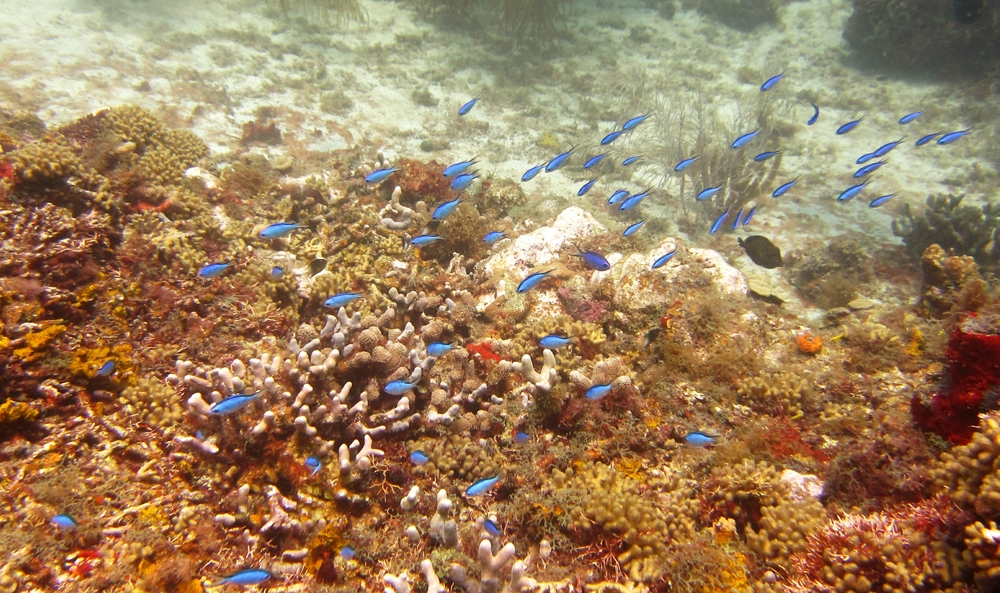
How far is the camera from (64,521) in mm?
2928

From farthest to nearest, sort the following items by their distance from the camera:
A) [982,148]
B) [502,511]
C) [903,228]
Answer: [982,148]
[903,228]
[502,511]

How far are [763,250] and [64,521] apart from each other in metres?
8.59

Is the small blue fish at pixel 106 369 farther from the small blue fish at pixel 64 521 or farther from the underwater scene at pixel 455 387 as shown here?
the small blue fish at pixel 64 521

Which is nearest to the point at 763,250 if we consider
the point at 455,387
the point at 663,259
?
the point at 663,259

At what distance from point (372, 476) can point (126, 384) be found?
2479 millimetres

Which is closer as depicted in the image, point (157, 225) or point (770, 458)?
point (770, 458)

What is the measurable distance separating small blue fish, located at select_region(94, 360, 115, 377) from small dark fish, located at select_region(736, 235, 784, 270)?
26.5 ft

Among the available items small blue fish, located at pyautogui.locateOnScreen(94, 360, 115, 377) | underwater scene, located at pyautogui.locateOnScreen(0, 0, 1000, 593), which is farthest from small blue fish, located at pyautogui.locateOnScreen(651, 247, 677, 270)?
small blue fish, located at pyautogui.locateOnScreen(94, 360, 115, 377)

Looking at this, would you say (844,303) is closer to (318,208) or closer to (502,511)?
(502,511)

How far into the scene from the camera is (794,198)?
10.9 meters

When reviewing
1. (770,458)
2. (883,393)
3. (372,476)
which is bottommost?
(372,476)

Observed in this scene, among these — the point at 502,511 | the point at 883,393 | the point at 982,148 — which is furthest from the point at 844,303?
the point at 982,148

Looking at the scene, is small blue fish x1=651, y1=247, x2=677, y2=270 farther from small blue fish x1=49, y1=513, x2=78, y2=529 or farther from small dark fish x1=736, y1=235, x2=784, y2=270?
small blue fish x1=49, y1=513, x2=78, y2=529

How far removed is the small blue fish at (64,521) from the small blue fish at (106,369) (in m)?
1.25
